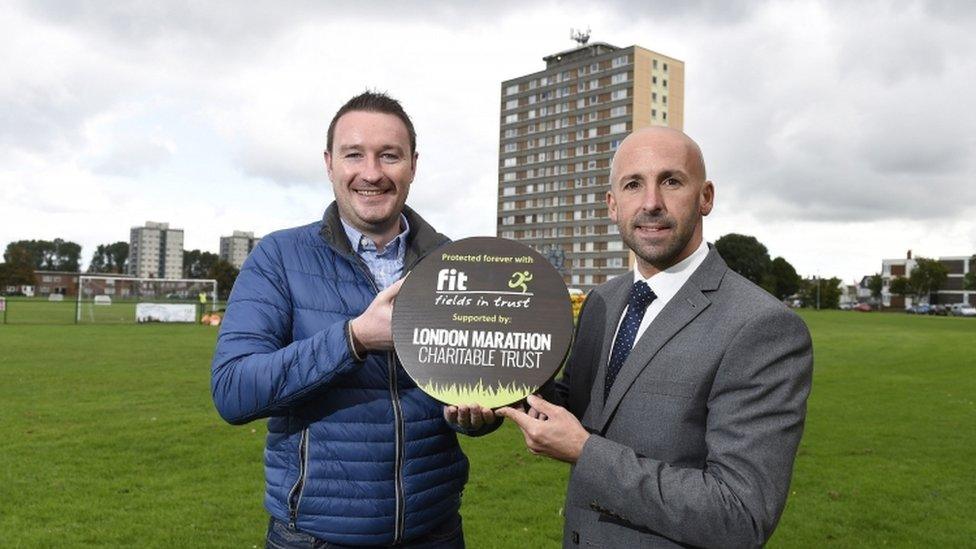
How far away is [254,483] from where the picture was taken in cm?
744

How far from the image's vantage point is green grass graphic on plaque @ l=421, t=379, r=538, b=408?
2221mm

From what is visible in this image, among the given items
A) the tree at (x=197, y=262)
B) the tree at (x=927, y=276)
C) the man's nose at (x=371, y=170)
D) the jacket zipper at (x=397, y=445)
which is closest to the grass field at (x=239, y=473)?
the jacket zipper at (x=397, y=445)

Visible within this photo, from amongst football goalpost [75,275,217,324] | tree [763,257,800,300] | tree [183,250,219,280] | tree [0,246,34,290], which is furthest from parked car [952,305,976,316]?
tree [0,246,34,290]

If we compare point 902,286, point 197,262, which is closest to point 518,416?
point 902,286

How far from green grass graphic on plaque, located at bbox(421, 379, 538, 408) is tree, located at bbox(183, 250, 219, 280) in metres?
150

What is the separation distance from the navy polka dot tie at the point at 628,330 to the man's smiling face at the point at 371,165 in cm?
87

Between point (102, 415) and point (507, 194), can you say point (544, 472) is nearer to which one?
point (102, 415)

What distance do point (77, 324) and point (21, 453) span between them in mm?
28749

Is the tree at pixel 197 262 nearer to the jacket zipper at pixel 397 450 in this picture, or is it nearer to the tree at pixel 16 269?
the tree at pixel 16 269

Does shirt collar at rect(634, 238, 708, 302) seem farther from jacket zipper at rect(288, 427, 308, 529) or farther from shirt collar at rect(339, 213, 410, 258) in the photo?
jacket zipper at rect(288, 427, 308, 529)

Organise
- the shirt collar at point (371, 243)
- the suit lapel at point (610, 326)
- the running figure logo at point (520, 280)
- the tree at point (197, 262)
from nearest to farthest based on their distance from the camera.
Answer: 1. the running figure logo at point (520, 280)
2. the suit lapel at point (610, 326)
3. the shirt collar at point (371, 243)
4. the tree at point (197, 262)

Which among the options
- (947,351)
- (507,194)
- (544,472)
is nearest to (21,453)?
(544,472)

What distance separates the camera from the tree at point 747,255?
96.4 m

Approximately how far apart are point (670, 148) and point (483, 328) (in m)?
0.79
